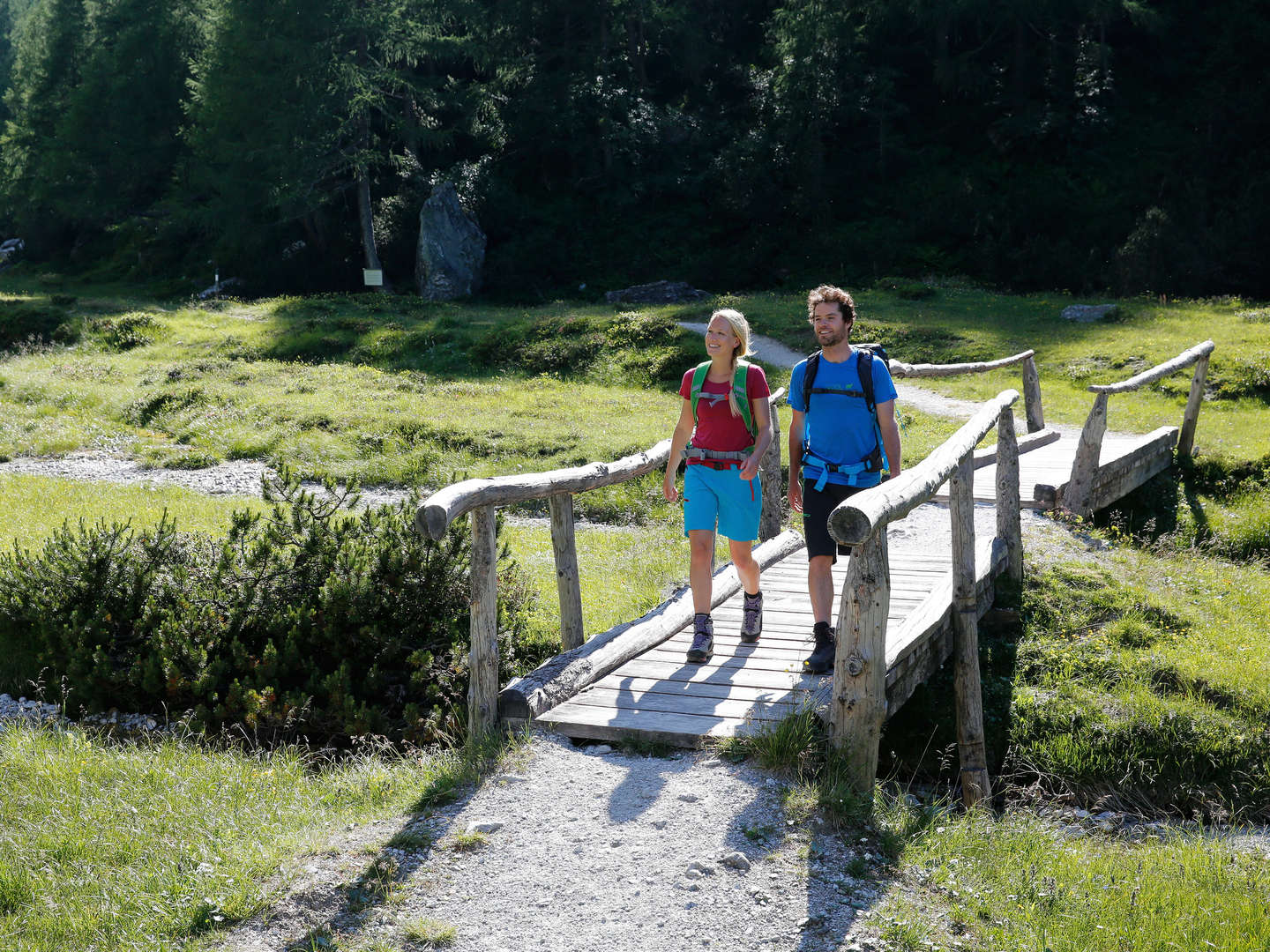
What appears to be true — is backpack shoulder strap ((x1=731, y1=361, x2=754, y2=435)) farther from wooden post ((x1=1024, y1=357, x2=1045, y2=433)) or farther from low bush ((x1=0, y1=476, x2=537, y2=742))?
wooden post ((x1=1024, y1=357, x2=1045, y2=433))

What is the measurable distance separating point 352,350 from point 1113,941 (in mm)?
23631

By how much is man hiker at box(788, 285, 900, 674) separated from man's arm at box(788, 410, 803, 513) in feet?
0.07

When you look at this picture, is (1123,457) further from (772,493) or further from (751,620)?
(751,620)

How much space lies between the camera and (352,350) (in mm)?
25844

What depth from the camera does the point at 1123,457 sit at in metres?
11.4

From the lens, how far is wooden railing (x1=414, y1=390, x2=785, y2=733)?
518cm

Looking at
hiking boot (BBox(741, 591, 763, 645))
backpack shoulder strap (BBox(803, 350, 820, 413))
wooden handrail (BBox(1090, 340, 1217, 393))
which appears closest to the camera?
backpack shoulder strap (BBox(803, 350, 820, 413))

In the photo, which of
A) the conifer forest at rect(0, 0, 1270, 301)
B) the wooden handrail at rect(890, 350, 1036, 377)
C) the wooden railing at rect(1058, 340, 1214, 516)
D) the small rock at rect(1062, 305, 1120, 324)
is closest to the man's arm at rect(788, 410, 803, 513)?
the wooden handrail at rect(890, 350, 1036, 377)

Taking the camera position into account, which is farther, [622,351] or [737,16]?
[737,16]

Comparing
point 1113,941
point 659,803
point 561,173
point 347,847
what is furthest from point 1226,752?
point 561,173

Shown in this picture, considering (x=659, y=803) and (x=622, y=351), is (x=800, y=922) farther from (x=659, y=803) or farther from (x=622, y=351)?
(x=622, y=351)

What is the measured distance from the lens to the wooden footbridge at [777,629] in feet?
16.6

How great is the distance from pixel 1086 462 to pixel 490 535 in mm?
7006

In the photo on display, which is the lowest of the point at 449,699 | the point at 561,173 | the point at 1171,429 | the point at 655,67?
the point at 449,699
